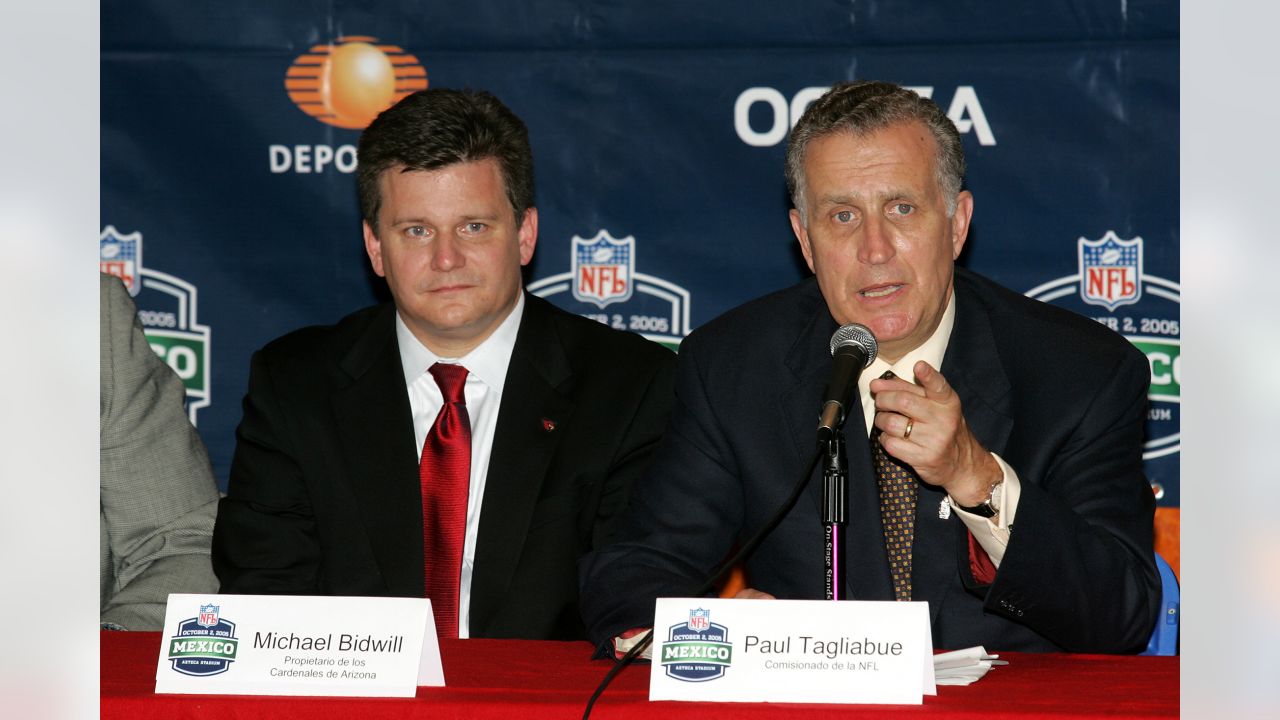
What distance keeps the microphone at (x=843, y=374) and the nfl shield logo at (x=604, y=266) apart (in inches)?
87.4

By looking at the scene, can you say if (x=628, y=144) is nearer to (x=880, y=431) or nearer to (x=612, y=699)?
(x=880, y=431)

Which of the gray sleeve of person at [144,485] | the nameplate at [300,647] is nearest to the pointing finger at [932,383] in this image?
the nameplate at [300,647]

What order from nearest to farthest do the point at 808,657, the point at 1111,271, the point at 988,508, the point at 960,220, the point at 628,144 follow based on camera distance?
1. the point at 808,657
2. the point at 988,508
3. the point at 960,220
4. the point at 1111,271
5. the point at 628,144

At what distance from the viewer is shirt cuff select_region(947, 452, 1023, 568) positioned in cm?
205

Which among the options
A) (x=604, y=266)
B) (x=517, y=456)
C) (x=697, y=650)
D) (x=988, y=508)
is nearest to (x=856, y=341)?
(x=988, y=508)

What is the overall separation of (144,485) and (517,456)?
839 millimetres

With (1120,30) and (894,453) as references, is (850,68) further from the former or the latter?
(894,453)

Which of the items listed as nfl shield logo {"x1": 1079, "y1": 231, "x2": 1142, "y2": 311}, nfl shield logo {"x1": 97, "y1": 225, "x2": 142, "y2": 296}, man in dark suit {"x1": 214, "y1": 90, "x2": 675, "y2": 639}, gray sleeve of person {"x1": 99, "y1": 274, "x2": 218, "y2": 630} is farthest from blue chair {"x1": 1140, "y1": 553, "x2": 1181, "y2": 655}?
nfl shield logo {"x1": 97, "y1": 225, "x2": 142, "y2": 296}

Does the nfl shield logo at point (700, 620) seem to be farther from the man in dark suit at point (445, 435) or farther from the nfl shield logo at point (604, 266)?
the nfl shield logo at point (604, 266)

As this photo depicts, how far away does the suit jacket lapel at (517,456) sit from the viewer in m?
2.72

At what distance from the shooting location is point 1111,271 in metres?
3.86
